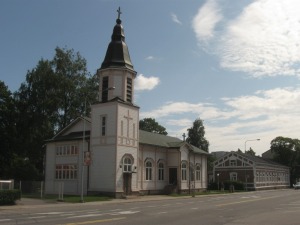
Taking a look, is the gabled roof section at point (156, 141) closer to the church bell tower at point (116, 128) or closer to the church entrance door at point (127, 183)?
the church bell tower at point (116, 128)

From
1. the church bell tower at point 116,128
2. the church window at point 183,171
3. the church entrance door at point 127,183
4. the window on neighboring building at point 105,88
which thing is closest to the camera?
the church bell tower at point 116,128

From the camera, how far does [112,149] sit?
40312 mm

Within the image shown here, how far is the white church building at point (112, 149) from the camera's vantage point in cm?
4050

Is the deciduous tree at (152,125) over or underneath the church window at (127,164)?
over

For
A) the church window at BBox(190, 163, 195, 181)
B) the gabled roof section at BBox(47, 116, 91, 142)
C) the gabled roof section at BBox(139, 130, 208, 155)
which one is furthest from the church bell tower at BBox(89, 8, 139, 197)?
the church window at BBox(190, 163, 195, 181)

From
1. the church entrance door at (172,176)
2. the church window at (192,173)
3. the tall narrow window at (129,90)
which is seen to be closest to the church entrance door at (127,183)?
the tall narrow window at (129,90)

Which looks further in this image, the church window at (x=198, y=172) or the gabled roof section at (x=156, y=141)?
the church window at (x=198, y=172)

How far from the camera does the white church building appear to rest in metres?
40.5

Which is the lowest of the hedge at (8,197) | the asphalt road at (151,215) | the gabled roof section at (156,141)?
the asphalt road at (151,215)

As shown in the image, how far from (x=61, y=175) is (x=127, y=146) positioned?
8623 mm

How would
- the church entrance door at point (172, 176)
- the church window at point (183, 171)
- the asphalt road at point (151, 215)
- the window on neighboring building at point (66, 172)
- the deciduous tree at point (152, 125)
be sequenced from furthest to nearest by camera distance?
the deciduous tree at point (152, 125), the church window at point (183, 171), the church entrance door at point (172, 176), the window on neighboring building at point (66, 172), the asphalt road at point (151, 215)

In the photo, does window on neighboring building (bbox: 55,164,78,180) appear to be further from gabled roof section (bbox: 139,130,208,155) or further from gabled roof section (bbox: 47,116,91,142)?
gabled roof section (bbox: 139,130,208,155)

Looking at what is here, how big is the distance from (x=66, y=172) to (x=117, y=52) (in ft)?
46.2

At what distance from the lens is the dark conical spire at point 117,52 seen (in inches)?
1693
